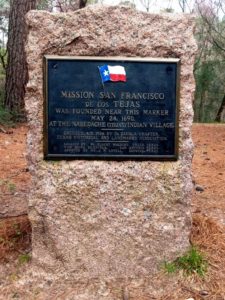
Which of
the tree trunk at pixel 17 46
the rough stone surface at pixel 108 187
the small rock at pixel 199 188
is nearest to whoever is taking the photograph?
the rough stone surface at pixel 108 187

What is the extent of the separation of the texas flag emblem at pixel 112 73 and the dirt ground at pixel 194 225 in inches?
58.8

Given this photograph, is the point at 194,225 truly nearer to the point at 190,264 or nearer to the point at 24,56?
the point at 190,264

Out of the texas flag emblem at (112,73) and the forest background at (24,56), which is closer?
the texas flag emblem at (112,73)

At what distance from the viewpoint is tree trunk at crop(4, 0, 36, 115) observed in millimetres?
8164

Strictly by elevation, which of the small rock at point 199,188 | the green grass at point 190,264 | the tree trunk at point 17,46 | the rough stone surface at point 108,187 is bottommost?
the green grass at point 190,264

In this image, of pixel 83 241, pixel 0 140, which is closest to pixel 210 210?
pixel 83 241

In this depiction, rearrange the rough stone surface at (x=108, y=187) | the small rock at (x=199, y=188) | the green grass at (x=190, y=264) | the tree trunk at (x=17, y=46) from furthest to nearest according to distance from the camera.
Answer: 1. the tree trunk at (x=17, y=46)
2. the small rock at (x=199, y=188)
3. the green grass at (x=190, y=264)
4. the rough stone surface at (x=108, y=187)

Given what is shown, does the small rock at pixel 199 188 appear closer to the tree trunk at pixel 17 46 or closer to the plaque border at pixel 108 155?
the plaque border at pixel 108 155

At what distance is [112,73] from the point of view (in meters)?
2.94

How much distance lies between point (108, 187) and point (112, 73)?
83cm

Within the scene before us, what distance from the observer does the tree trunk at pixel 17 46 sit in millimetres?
8164

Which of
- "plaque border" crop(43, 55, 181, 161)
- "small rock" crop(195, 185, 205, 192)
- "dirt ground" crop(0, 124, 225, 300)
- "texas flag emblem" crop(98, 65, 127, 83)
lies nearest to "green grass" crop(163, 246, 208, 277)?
"dirt ground" crop(0, 124, 225, 300)

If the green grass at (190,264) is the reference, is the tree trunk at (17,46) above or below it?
above

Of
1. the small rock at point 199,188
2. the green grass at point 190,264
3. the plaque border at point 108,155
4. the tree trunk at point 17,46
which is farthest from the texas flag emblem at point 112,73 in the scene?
the tree trunk at point 17,46
